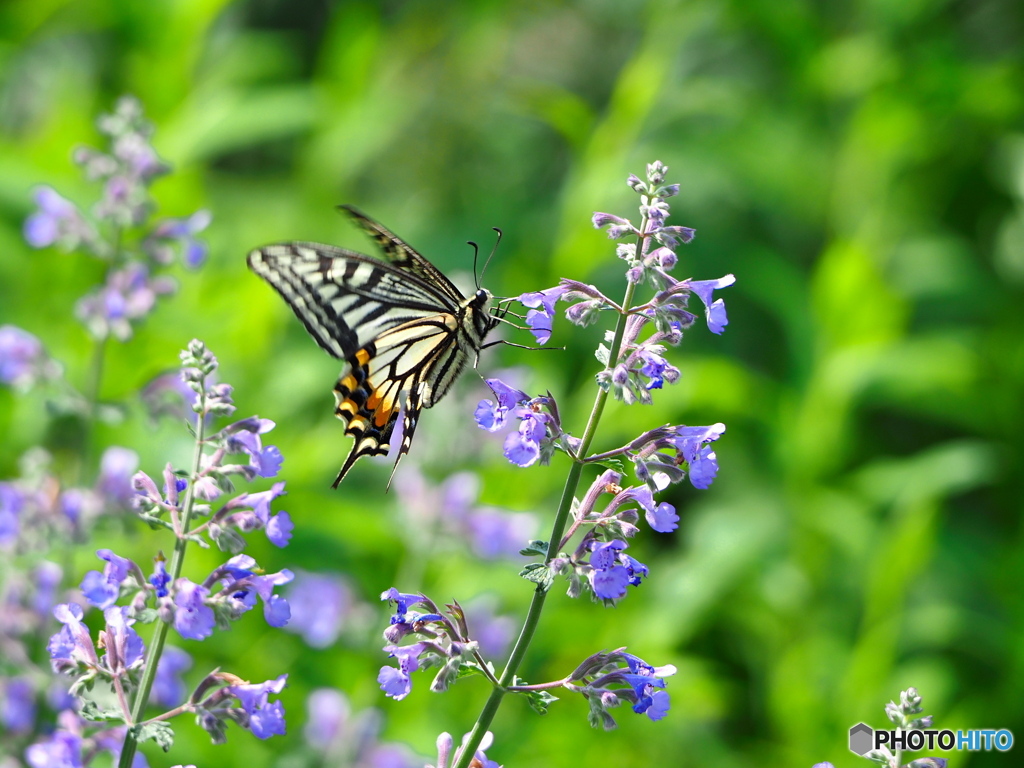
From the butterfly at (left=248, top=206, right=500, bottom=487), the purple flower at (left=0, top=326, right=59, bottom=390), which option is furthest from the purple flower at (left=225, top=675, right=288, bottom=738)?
the purple flower at (left=0, top=326, right=59, bottom=390)

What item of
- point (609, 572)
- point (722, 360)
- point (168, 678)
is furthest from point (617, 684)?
point (722, 360)

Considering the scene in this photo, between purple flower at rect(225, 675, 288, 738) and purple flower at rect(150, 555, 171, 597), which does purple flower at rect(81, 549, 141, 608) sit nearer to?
purple flower at rect(150, 555, 171, 597)

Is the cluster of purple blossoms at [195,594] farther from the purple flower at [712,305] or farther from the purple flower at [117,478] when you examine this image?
the purple flower at [117,478]

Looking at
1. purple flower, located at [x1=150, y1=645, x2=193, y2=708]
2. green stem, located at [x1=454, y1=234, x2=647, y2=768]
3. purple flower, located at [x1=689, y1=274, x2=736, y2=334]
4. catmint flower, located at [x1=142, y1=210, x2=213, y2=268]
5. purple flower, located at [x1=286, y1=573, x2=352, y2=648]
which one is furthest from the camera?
purple flower, located at [x1=286, y1=573, x2=352, y2=648]

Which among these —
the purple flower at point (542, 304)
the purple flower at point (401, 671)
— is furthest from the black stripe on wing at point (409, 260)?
the purple flower at point (401, 671)

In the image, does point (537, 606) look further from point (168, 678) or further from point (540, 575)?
point (168, 678)

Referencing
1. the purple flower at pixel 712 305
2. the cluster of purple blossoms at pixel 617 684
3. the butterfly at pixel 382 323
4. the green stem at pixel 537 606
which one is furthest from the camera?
the butterfly at pixel 382 323

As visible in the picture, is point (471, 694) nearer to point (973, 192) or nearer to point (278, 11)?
point (973, 192)
